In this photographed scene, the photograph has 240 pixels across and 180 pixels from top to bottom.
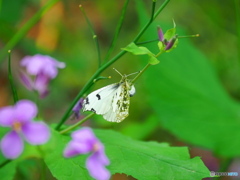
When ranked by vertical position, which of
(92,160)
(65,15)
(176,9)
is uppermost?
(65,15)

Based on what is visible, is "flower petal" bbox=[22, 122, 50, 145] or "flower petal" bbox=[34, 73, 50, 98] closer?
"flower petal" bbox=[22, 122, 50, 145]

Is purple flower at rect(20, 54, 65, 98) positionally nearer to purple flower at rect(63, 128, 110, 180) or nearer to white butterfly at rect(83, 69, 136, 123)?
white butterfly at rect(83, 69, 136, 123)

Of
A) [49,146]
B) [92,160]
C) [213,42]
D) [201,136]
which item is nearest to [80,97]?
[49,146]

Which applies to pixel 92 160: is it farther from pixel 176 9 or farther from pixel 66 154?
pixel 176 9

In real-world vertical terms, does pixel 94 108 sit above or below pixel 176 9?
below

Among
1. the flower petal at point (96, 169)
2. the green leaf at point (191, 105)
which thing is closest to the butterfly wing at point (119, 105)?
the flower petal at point (96, 169)

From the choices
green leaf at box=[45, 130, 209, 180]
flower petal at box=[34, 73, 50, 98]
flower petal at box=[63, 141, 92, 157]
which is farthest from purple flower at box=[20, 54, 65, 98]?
flower petal at box=[63, 141, 92, 157]

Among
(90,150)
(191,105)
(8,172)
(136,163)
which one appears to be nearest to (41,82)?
(8,172)
